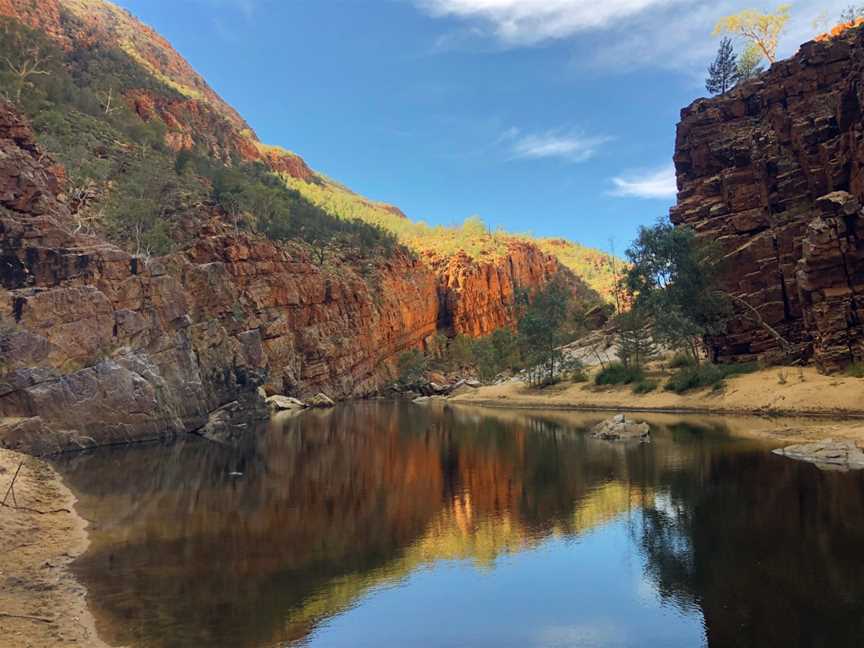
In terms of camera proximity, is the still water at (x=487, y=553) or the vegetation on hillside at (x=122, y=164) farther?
the vegetation on hillside at (x=122, y=164)

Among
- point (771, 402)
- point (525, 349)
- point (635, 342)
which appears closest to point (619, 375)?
point (635, 342)

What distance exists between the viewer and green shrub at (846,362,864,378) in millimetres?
35438

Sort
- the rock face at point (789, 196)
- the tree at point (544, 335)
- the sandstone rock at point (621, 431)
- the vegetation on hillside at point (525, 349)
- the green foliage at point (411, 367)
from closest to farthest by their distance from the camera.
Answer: the sandstone rock at point (621, 431) < the rock face at point (789, 196) < the tree at point (544, 335) < the vegetation on hillside at point (525, 349) < the green foliage at point (411, 367)

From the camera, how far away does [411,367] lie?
110m

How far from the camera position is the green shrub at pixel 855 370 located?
35.4 metres

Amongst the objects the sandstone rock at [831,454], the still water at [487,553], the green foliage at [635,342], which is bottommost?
the still water at [487,553]

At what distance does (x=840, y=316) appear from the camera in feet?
125

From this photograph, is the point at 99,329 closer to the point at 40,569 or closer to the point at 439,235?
the point at 40,569

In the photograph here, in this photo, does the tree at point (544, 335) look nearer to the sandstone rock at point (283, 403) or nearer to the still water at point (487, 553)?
the sandstone rock at point (283, 403)

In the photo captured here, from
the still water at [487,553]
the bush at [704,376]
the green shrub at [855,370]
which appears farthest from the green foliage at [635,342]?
the still water at [487,553]

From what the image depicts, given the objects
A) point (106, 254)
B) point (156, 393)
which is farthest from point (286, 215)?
point (156, 393)

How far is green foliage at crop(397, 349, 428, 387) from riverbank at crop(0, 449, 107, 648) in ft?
281

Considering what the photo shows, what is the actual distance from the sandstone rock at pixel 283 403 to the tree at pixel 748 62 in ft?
209

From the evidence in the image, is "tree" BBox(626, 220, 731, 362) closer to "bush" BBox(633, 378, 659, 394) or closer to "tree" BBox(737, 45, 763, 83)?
"bush" BBox(633, 378, 659, 394)
